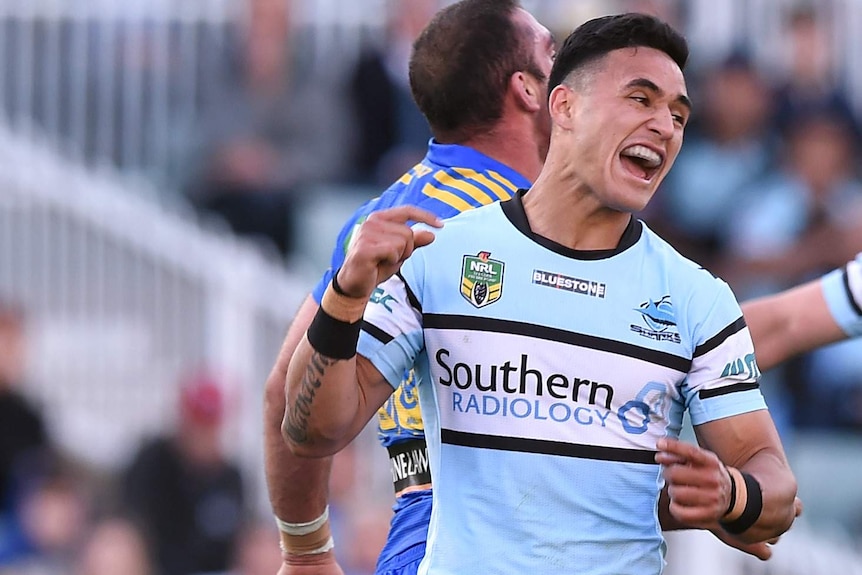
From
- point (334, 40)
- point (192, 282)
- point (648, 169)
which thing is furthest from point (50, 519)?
point (648, 169)

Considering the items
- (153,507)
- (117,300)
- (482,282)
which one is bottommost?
(153,507)

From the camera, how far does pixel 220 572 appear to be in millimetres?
8891

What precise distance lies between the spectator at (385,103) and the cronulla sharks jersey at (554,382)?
664 centimetres

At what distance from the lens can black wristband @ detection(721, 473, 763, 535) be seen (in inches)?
135

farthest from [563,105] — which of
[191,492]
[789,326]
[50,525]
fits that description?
[50,525]

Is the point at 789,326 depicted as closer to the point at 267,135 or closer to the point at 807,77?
the point at 267,135

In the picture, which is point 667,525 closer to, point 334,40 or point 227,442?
point 227,442

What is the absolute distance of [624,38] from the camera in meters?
3.81

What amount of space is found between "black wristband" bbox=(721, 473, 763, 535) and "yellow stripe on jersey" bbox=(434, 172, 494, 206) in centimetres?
116

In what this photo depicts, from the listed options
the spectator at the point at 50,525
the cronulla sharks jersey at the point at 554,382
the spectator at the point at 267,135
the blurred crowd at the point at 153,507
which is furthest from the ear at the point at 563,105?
the spectator at the point at 267,135

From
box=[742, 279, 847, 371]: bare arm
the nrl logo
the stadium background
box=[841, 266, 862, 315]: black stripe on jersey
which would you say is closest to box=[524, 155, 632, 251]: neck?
the nrl logo

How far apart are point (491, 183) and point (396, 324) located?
810 millimetres

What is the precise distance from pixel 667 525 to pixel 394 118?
21.4 feet

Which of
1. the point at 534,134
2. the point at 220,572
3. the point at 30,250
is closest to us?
the point at 534,134
